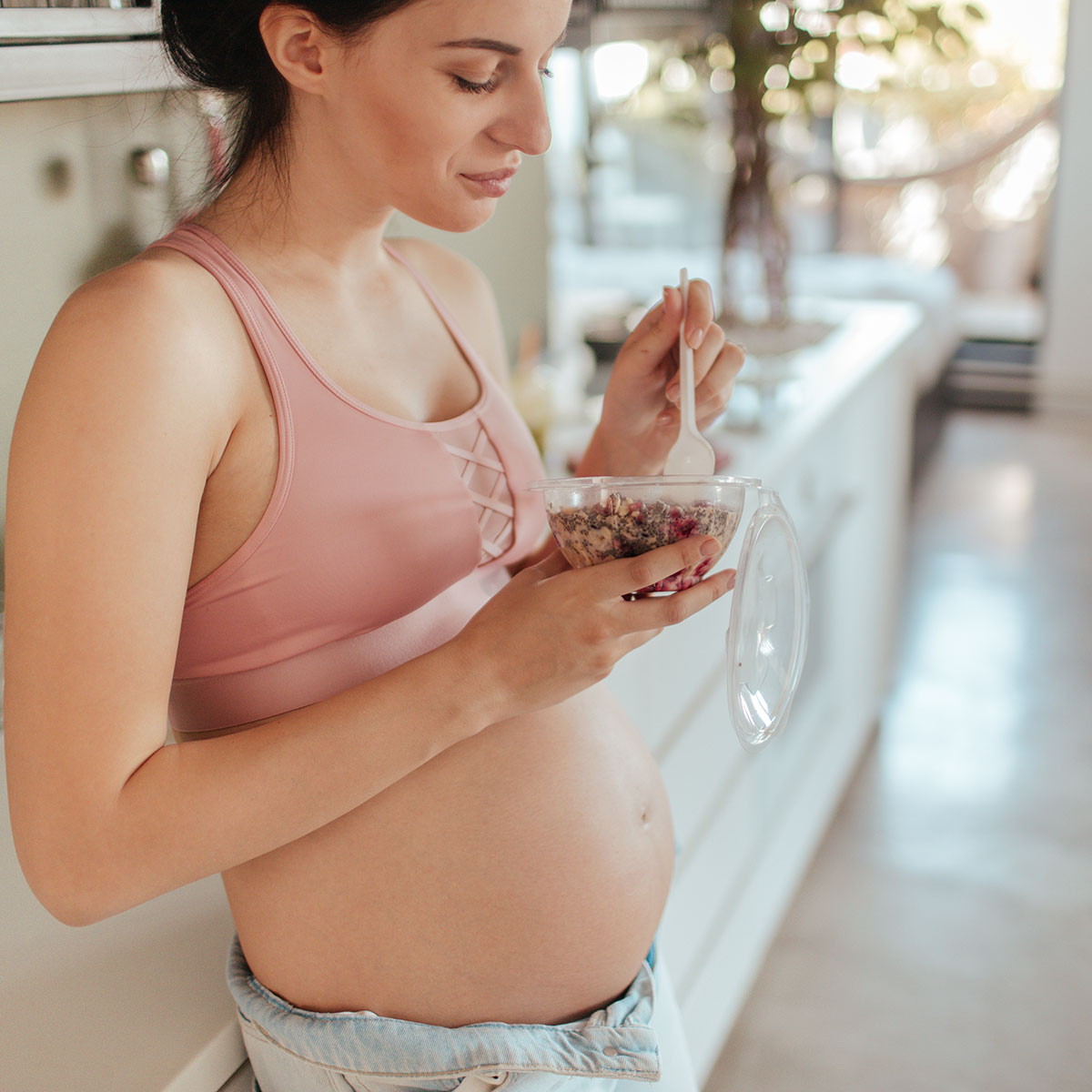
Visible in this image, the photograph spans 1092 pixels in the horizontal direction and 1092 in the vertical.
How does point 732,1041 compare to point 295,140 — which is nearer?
point 295,140

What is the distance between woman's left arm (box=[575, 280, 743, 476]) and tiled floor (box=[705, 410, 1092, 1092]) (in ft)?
4.11

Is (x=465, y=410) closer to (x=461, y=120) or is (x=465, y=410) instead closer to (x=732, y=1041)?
(x=461, y=120)

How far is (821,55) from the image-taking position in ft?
7.00

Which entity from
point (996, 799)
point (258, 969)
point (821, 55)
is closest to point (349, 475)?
point (258, 969)

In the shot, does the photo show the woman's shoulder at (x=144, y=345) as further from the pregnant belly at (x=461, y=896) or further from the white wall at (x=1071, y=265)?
the white wall at (x=1071, y=265)

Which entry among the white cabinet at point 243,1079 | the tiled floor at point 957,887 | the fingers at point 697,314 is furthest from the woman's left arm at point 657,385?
the tiled floor at point 957,887

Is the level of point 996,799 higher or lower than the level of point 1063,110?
lower

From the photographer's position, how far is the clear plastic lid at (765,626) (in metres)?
0.71

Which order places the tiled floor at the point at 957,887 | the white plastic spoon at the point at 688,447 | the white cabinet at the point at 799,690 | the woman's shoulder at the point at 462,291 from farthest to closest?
the tiled floor at the point at 957,887 < the white cabinet at the point at 799,690 < the woman's shoulder at the point at 462,291 < the white plastic spoon at the point at 688,447

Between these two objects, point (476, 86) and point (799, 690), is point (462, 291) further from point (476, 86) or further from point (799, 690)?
point (799, 690)

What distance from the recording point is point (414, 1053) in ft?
2.65

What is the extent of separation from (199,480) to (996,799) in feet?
7.47

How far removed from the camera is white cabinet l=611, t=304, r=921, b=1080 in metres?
1.59

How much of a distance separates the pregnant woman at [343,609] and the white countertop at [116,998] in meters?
0.04
